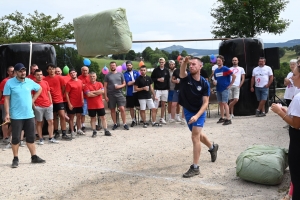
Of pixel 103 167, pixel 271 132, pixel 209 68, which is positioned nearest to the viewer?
pixel 103 167

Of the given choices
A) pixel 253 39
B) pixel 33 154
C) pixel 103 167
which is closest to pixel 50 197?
pixel 103 167

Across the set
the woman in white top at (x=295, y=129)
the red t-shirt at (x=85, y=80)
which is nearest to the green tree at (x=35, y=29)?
the red t-shirt at (x=85, y=80)

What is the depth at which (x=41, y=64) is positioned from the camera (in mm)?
10203

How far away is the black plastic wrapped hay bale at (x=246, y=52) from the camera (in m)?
12.3

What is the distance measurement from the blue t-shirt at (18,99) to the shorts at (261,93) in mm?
7162

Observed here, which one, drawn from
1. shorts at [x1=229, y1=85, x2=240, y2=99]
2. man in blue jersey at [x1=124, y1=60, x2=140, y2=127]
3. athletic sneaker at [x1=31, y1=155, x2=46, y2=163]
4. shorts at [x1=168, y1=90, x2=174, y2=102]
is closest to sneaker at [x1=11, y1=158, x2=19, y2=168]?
athletic sneaker at [x1=31, y1=155, x2=46, y2=163]

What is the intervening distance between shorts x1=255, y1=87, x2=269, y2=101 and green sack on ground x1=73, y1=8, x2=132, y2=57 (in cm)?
623

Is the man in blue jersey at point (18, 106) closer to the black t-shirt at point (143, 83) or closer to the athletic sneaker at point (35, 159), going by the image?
the athletic sneaker at point (35, 159)

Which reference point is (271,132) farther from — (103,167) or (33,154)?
(33,154)

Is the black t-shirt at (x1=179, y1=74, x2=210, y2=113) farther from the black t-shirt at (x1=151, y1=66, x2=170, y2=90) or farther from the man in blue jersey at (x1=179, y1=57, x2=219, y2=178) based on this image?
the black t-shirt at (x1=151, y1=66, x2=170, y2=90)

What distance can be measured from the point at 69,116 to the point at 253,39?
6.24 metres

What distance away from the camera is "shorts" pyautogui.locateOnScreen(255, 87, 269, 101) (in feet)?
38.7

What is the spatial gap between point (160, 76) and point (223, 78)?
5.76 ft

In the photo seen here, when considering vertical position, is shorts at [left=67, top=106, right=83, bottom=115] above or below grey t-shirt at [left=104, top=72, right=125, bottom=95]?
below
